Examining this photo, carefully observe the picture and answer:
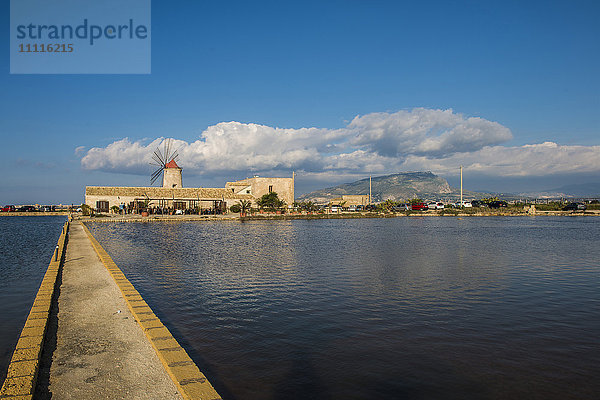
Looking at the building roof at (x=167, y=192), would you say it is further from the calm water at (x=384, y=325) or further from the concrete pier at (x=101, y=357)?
the concrete pier at (x=101, y=357)

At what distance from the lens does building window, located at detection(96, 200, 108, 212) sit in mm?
57719

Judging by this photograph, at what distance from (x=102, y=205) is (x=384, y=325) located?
59148 mm

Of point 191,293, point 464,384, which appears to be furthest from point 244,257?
point 464,384

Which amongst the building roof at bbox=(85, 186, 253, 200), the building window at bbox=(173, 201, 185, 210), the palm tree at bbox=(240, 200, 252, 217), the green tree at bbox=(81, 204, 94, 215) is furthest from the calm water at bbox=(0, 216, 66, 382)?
the building window at bbox=(173, 201, 185, 210)

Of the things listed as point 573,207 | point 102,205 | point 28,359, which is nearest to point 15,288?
point 28,359

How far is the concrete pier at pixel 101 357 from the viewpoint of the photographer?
165 inches

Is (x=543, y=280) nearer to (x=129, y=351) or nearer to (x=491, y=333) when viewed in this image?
(x=491, y=333)

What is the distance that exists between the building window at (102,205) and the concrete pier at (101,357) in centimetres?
5530

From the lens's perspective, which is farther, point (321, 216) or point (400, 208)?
point (400, 208)

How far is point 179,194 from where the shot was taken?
64500 mm

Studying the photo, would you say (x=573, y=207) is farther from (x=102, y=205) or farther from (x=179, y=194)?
(x=102, y=205)

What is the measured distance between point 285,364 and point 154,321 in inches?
85.2

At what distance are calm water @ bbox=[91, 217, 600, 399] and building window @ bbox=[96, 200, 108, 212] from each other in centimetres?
4748

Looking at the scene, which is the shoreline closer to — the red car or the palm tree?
the palm tree
